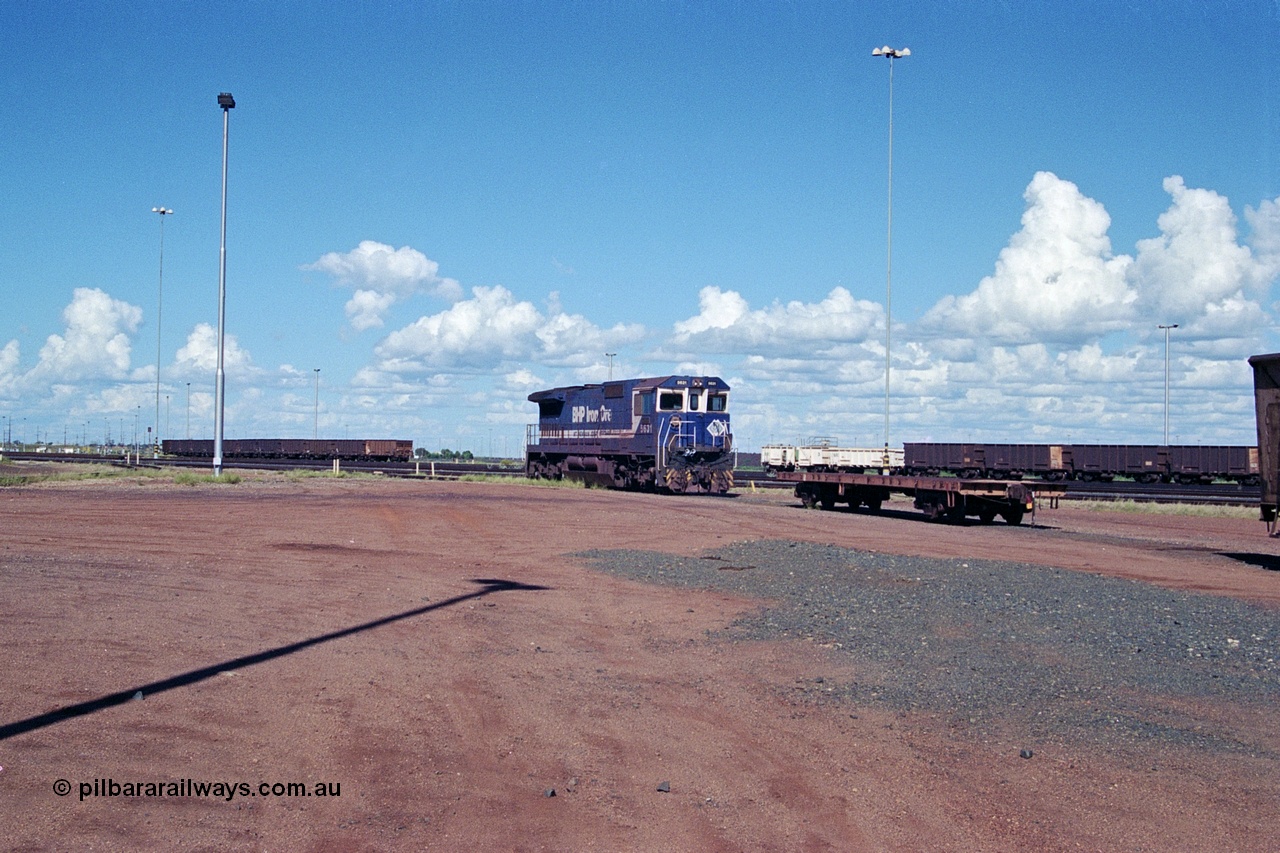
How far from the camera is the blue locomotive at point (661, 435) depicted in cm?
3797

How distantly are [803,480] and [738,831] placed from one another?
27.4m

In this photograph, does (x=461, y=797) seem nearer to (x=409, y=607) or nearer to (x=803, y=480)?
(x=409, y=607)

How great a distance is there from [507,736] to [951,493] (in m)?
21.3

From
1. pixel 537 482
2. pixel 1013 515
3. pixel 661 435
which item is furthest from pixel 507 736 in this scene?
pixel 537 482

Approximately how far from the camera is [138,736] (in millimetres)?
6641

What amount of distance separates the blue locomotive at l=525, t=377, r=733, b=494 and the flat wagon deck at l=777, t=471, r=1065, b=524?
6958 mm

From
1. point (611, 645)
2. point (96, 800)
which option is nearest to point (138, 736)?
point (96, 800)

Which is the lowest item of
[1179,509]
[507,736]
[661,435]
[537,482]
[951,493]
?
[507,736]

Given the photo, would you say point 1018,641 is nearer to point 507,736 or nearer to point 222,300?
point 507,736

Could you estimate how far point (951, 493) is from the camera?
26.6m

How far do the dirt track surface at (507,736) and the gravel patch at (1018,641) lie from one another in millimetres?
209

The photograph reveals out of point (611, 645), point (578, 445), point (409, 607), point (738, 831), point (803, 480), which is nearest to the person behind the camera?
point (738, 831)

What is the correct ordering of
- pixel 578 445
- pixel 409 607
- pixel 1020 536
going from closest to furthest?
1. pixel 409 607
2. pixel 1020 536
3. pixel 578 445

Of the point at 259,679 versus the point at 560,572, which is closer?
the point at 259,679
